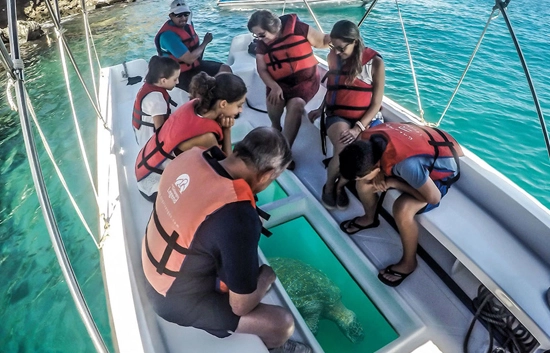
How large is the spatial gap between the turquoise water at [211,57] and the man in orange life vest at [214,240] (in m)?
1.65

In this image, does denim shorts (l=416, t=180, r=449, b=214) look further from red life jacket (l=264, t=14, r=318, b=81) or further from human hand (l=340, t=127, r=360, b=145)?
red life jacket (l=264, t=14, r=318, b=81)

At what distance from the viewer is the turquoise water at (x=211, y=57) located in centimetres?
273

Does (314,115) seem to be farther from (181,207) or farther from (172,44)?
(181,207)

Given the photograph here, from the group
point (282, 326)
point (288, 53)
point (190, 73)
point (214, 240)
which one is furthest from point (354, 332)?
point (190, 73)

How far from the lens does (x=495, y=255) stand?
1595 mm

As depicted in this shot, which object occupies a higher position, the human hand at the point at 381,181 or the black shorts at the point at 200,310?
the human hand at the point at 381,181

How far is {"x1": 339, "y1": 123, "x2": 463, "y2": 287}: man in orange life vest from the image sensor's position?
1.54 m

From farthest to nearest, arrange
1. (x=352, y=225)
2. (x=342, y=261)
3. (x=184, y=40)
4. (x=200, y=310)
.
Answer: (x=184, y=40) → (x=352, y=225) → (x=342, y=261) → (x=200, y=310)

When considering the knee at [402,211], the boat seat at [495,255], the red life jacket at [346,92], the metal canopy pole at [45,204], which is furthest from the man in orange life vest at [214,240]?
the red life jacket at [346,92]

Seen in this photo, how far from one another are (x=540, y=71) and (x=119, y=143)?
676 cm

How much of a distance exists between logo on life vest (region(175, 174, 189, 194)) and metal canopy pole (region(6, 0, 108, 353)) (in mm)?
374

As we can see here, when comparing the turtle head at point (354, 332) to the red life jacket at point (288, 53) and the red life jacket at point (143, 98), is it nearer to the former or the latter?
the red life jacket at point (143, 98)

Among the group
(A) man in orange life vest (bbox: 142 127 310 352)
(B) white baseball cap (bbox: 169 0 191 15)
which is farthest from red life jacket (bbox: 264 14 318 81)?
(A) man in orange life vest (bbox: 142 127 310 352)

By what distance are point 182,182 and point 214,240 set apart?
0.23 meters
